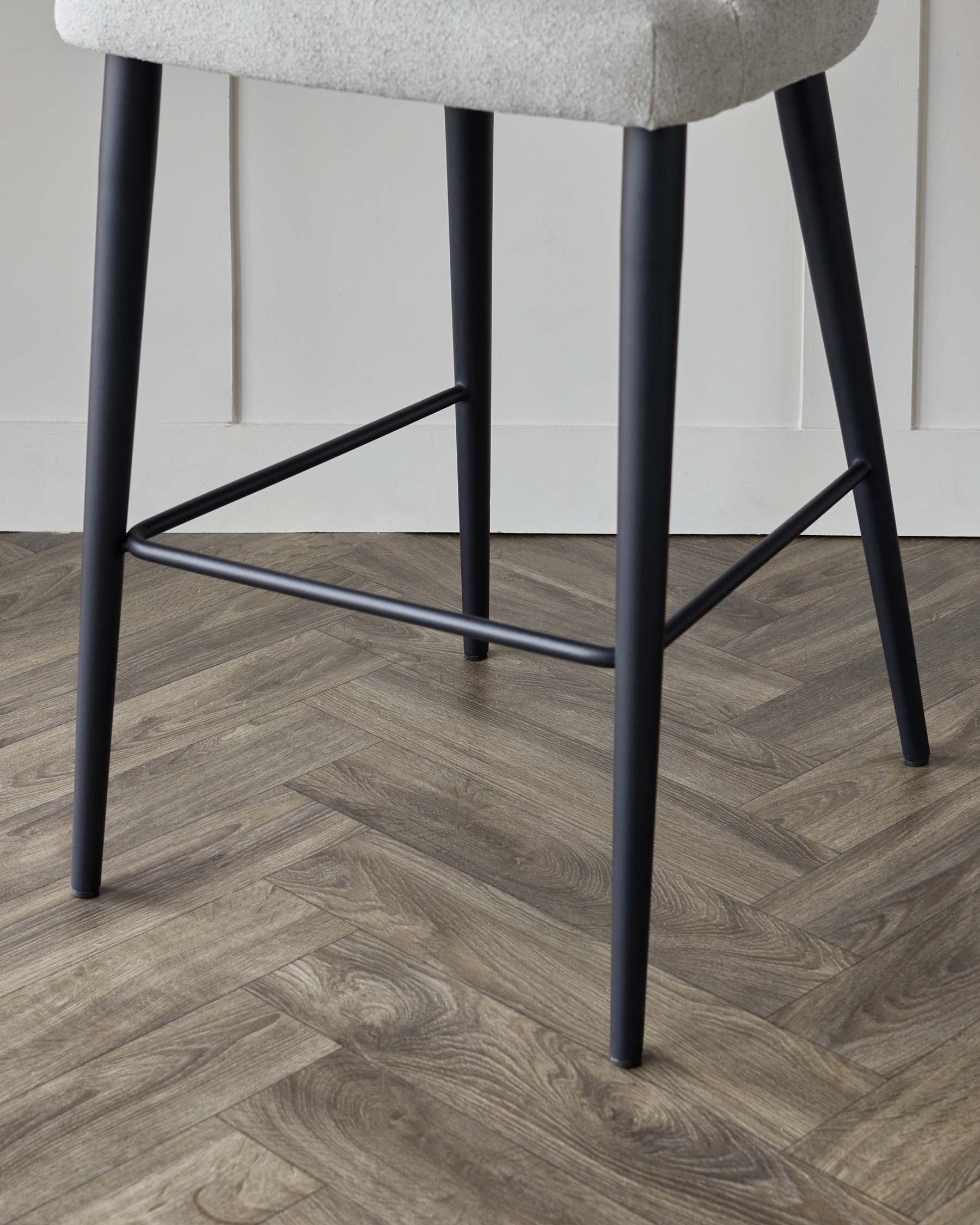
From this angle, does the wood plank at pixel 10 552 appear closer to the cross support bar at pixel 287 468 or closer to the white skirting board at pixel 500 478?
the white skirting board at pixel 500 478

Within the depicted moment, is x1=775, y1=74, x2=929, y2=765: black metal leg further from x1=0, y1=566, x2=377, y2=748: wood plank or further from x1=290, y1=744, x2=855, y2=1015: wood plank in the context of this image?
x1=0, y1=566, x2=377, y2=748: wood plank

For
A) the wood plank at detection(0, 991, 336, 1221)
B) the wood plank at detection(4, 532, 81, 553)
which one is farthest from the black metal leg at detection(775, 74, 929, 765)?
the wood plank at detection(4, 532, 81, 553)

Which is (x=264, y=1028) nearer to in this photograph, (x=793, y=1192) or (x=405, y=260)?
(x=793, y=1192)

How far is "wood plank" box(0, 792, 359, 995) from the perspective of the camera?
1.10 metres

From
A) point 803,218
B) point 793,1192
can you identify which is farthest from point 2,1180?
point 803,218

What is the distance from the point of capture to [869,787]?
1282mm

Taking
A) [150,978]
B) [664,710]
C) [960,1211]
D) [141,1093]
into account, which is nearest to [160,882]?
[150,978]

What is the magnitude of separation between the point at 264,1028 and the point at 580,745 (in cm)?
44

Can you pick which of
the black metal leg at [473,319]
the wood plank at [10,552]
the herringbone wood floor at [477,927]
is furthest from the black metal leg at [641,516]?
the wood plank at [10,552]

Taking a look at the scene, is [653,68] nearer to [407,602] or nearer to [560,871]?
[407,602]

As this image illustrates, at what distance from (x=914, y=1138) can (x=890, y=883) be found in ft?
0.90

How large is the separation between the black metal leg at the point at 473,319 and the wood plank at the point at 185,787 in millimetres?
177

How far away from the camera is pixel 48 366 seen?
1.73m

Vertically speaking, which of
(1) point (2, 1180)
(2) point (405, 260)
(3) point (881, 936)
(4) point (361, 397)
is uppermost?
(2) point (405, 260)
